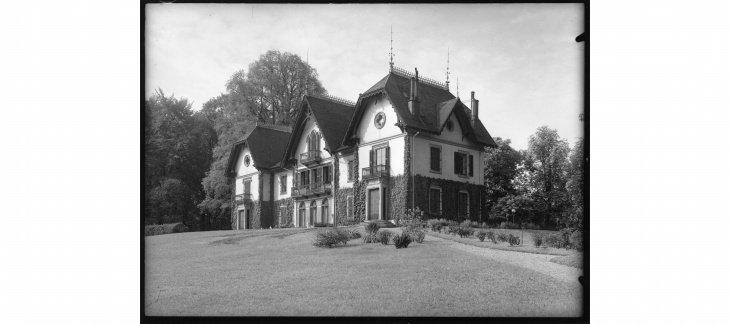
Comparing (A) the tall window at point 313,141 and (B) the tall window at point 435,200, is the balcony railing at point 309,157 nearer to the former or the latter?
(A) the tall window at point 313,141

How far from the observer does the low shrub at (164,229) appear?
13.5 metres

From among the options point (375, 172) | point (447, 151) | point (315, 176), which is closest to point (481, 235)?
point (447, 151)

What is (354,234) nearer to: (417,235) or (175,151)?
(417,235)

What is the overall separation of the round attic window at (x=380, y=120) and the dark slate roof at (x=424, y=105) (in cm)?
42

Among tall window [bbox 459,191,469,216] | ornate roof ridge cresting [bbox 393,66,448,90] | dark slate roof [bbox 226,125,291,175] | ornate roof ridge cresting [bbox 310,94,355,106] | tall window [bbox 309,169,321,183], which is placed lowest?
tall window [bbox 459,191,469,216]

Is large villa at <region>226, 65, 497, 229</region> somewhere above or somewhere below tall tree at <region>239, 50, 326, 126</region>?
below

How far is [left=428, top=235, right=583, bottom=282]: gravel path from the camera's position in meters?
13.1

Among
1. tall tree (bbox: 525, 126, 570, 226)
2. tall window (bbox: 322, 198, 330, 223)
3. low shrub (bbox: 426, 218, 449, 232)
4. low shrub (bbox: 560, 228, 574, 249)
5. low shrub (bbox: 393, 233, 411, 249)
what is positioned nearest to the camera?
low shrub (bbox: 560, 228, 574, 249)

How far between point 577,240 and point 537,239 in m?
1.39

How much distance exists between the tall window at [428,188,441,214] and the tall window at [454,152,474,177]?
2.34 ft

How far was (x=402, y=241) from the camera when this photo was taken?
15.5m

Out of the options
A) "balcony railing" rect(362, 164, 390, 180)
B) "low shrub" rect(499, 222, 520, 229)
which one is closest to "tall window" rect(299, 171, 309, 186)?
"balcony railing" rect(362, 164, 390, 180)

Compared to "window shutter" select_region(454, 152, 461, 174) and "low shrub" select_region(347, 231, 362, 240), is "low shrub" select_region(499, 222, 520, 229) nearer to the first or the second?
"window shutter" select_region(454, 152, 461, 174)

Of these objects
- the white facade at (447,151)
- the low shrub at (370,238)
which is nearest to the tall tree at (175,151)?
the low shrub at (370,238)
